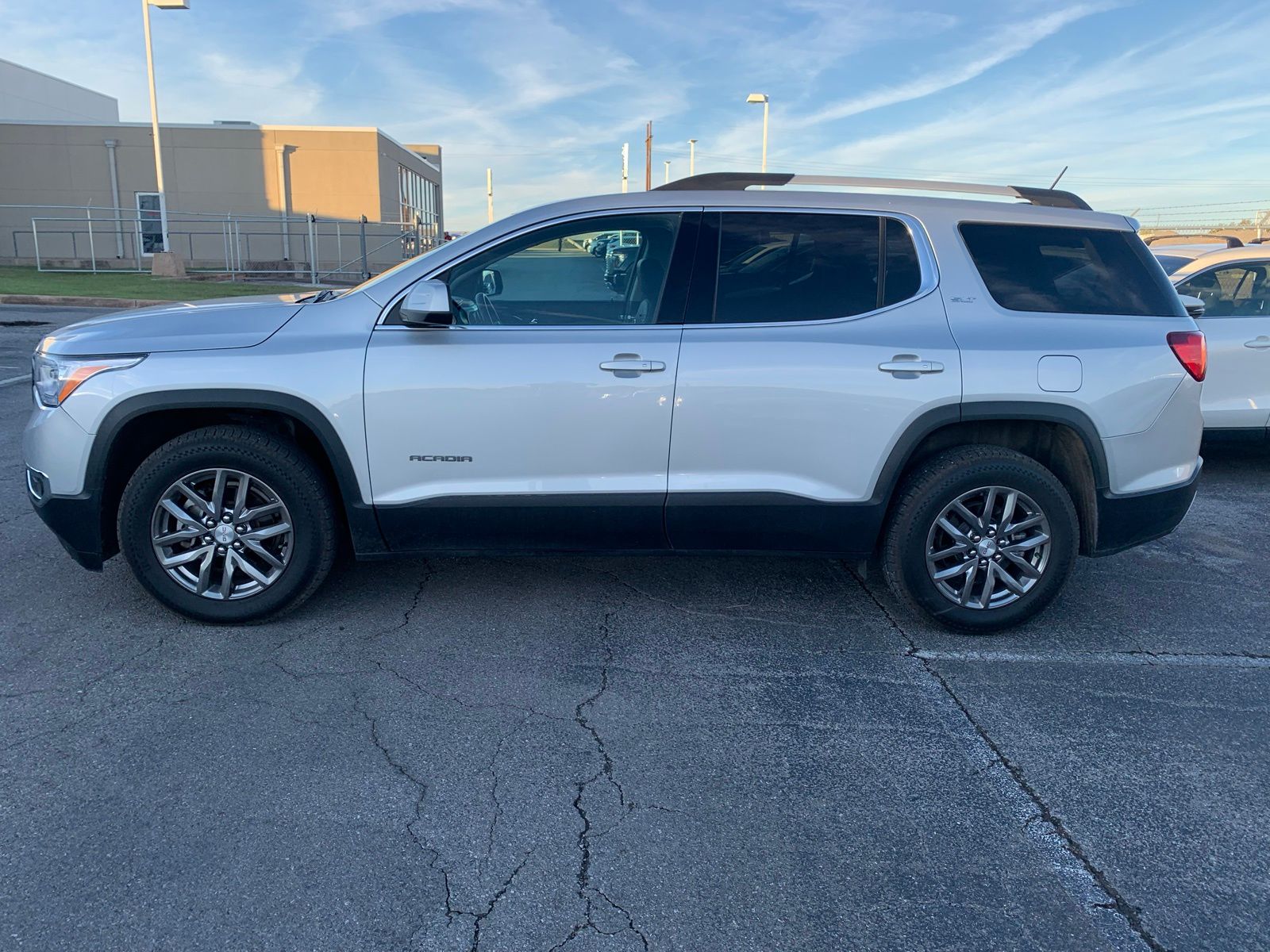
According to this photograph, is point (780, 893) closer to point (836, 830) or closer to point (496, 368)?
point (836, 830)

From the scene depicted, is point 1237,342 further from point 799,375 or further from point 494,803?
point 494,803


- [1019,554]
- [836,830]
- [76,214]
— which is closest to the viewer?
[836,830]

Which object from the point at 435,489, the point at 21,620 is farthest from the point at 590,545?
the point at 21,620

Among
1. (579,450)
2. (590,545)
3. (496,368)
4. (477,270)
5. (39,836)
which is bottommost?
(39,836)

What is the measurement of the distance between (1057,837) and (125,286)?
24.1 meters

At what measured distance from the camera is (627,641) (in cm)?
414

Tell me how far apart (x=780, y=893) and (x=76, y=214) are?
35535mm

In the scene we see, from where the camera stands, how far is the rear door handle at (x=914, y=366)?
3.99 metres

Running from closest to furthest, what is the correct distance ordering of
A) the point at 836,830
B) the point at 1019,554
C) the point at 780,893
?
the point at 780,893 → the point at 836,830 → the point at 1019,554

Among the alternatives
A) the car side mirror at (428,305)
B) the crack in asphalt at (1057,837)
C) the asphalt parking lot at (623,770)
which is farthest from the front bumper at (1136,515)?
the car side mirror at (428,305)

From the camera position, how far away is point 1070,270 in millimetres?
4273

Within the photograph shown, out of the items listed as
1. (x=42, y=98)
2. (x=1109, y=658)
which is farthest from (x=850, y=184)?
(x=42, y=98)

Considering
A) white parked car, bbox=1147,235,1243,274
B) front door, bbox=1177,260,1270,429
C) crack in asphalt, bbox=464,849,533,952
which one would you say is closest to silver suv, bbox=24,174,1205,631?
crack in asphalt, bbox=464,849,533,952

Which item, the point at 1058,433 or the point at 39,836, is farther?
the point at 1058,433
